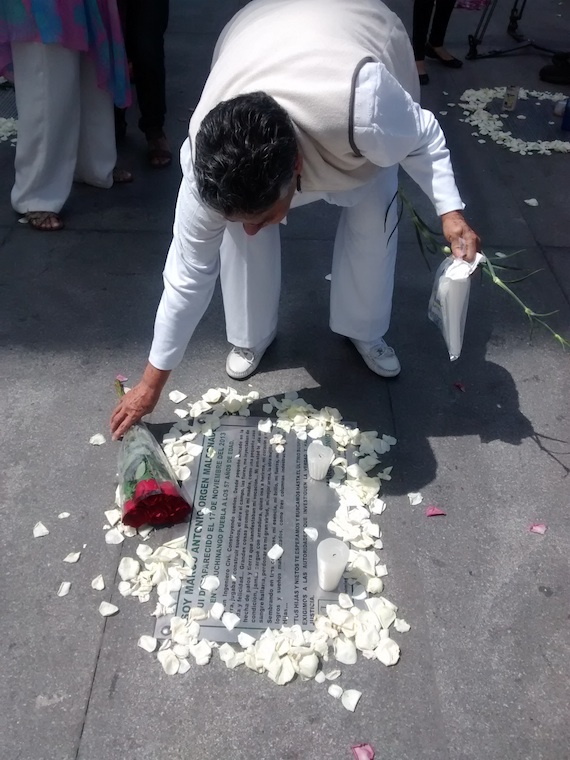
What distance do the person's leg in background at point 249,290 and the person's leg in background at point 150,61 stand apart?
1852 mm

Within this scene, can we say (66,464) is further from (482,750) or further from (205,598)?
(482,750)

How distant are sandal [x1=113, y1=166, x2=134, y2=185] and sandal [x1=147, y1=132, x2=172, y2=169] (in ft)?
0.71

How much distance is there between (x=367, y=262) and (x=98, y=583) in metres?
1.36

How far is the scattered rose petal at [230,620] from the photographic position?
69.6 inches

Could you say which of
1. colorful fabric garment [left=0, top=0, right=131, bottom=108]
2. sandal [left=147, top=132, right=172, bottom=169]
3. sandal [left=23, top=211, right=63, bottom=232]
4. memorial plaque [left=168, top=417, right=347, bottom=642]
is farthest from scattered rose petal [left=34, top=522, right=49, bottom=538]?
sandal [left=147, top=132, right=172, bottom=169]

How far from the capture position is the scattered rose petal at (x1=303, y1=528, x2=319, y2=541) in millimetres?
1989

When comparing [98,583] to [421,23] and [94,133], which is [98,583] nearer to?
[94,133]

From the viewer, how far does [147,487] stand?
1.93 metres

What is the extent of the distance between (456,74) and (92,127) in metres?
3.35

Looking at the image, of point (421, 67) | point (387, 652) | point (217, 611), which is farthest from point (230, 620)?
point (421, 67)

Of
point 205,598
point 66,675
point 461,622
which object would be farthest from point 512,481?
point 66,675

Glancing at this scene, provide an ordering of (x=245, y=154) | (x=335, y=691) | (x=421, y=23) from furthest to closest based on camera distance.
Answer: (x=421, y=23) < (x=335, y=691) < (x=245, y=154)

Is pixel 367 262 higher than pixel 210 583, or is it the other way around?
pixel 367 262

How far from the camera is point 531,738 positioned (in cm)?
162
